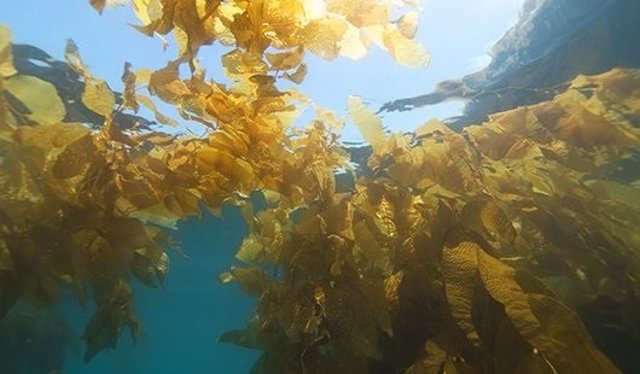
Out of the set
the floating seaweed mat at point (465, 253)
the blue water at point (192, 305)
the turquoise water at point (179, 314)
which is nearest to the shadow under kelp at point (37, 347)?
the turquoise water at point (179, 314)

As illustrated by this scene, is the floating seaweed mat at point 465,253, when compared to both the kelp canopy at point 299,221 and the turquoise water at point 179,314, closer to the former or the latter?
the kelp canopy at point 299,221

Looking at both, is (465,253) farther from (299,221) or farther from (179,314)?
Result: (179,314)

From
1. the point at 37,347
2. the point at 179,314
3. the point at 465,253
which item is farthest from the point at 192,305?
the point at 465,253

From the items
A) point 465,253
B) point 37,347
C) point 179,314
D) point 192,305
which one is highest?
point 465,253

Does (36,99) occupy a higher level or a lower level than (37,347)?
higher

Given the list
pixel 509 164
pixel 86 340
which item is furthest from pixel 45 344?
pixel 509 164

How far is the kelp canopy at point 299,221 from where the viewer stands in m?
1.64

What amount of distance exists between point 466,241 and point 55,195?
1774mm

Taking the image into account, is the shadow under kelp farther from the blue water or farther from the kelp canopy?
the kelp canopy

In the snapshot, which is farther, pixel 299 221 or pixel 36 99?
pixel 299 221

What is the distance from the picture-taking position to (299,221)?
7.06 ft

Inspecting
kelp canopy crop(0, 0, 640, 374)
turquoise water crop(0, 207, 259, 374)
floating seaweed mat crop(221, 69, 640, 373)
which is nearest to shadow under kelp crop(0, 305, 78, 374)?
turquoise water crop(0, 207, 259, 374)

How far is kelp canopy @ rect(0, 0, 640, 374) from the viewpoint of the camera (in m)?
1.64

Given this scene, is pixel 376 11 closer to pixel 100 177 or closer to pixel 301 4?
pixel 301 4
